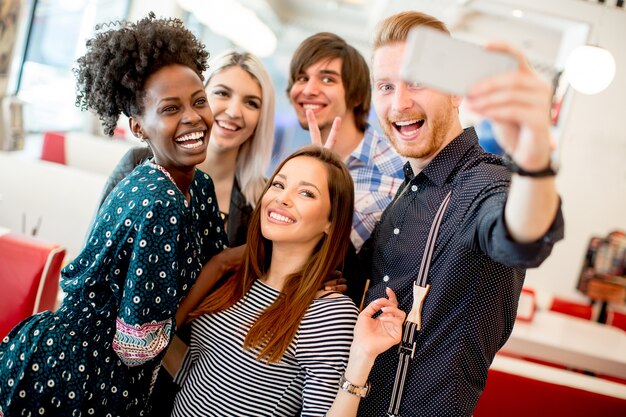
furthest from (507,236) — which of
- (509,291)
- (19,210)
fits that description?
(19,210)

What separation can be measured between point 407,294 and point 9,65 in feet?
18.9

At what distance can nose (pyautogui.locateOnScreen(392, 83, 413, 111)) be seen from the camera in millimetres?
1680

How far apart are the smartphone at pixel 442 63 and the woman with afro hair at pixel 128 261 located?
2.57ft

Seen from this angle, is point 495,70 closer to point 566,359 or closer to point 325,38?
point 325,38

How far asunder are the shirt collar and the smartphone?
31.5 inches

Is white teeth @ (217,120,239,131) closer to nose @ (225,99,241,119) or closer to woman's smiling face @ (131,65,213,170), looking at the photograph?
nose @ (225,99,241,119)

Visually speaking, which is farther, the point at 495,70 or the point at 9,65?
the point at 9,65

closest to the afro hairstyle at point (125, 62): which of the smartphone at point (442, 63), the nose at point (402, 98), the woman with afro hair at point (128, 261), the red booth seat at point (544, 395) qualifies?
the woman with afro hair at point (128, 261)

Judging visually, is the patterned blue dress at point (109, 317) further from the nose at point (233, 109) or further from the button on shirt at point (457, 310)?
the nose at point (233, 109)

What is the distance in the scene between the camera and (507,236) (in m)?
1.02

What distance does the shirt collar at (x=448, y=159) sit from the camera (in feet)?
5.17

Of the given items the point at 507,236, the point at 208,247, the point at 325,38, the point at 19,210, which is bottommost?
the point at 19,210

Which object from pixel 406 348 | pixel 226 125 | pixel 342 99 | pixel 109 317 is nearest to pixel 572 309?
pixel 342 99

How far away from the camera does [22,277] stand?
6.91 feet
